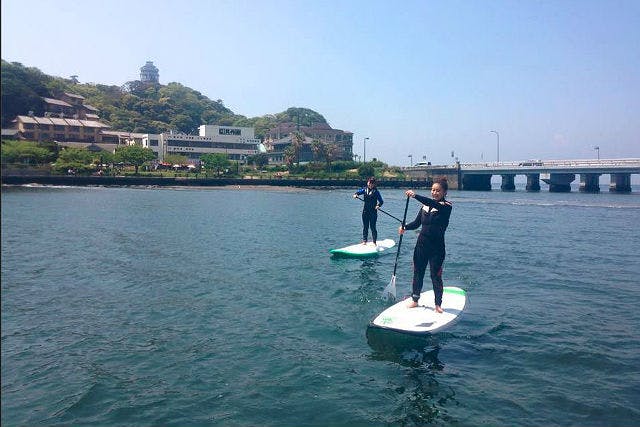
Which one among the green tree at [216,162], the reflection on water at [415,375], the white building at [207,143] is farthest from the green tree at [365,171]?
the reflection on water at [415,375]

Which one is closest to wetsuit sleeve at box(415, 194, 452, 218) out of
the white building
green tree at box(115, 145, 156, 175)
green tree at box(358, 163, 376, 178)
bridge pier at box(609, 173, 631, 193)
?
green tree at box(115, 145, 156, 175)

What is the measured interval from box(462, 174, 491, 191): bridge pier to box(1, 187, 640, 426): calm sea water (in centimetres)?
10782

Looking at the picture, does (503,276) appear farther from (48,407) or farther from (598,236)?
(598,236)

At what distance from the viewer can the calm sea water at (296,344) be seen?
6.72 meters

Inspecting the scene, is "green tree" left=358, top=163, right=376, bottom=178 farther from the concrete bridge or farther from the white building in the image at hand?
the white building

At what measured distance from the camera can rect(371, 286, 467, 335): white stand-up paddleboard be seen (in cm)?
933

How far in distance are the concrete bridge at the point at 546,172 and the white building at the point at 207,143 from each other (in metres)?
46.1

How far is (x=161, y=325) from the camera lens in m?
10.2

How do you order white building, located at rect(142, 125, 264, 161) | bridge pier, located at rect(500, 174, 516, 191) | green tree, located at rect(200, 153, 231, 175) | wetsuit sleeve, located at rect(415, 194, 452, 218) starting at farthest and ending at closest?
bridge pier, located at rect(500, 174, 516, 191)
white building, located at rect(142, 125, 264, 161)
green tree, located at rect(200, 153, 231, 175)
wetsuit sleeve, located at rect(415, 194, 452, 218)

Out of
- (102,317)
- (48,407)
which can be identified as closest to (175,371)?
(48,407)

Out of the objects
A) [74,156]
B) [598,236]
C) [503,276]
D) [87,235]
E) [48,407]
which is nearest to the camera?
[48,407]

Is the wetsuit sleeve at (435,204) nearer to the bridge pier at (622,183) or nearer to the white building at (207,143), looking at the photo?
the white building at (207,143)

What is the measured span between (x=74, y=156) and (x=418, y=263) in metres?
85.6

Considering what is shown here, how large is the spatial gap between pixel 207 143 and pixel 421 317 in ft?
392
